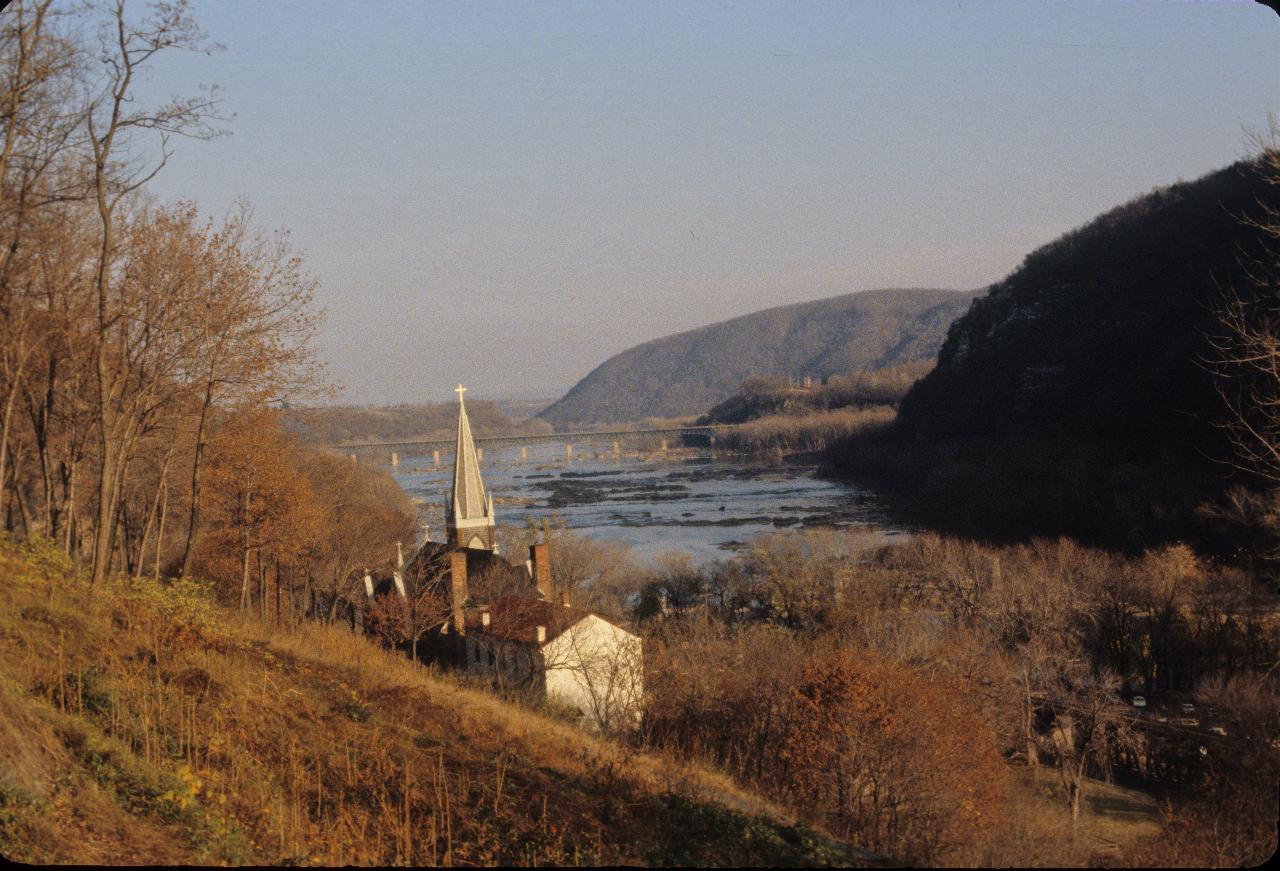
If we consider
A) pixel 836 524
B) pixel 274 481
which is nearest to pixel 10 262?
pixel 274 481

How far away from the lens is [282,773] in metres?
7.85

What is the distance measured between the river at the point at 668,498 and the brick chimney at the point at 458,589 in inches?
901

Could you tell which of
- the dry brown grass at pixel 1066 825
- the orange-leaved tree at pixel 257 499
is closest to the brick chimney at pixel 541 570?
the orange-leaved tree at pixel 257 499

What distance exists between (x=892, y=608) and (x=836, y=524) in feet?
87.7

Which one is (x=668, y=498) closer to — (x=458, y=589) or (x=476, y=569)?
(x=476, y=569)

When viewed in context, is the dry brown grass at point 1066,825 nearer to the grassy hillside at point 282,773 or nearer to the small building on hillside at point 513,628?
the grassy hillside at point 282,773

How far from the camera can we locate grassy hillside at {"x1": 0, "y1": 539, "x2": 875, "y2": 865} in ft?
21.5

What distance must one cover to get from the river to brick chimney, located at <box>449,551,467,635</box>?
22.9m

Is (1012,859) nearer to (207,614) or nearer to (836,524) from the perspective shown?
(207,614)

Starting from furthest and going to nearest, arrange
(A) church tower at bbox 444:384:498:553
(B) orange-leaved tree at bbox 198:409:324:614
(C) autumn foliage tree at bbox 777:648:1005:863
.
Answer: (A) church tower at bbox 444:384:498:553
(B) orange-leaved tree at bbox 198:409:324:614
(C) autumn foliage tree at bbox 777:648:1005:863

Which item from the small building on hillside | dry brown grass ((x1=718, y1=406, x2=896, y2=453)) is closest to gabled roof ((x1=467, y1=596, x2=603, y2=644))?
the small building on hillside

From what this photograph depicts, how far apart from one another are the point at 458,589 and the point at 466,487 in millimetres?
9920

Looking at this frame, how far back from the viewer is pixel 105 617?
1115 cm

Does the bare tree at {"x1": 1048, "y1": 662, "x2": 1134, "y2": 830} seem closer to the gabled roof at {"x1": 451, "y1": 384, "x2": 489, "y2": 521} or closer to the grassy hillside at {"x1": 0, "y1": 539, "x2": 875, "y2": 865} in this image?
the grassy hillside at {"x1": 0, "y1": 539, "x2": 875, "y2": 865}
